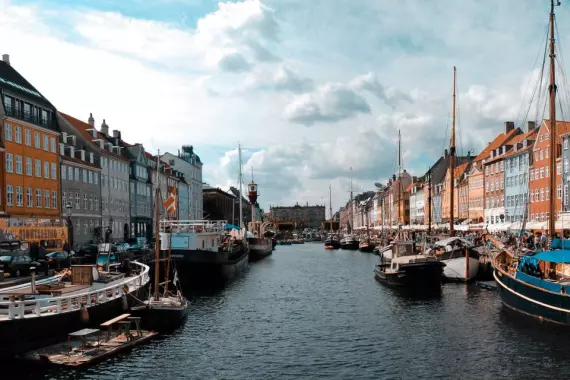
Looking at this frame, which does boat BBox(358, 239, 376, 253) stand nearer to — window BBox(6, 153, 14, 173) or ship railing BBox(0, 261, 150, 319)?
window BBox(6, 153, 14, 173)

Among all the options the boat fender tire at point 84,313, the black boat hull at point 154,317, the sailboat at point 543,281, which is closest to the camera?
the boat fender tire at point 84,313

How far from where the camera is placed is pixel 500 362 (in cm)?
2412

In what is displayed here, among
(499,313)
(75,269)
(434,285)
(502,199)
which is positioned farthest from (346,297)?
(502,199)

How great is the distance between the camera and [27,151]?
64375 mm

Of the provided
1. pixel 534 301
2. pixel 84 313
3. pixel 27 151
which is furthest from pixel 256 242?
pixel 84 313

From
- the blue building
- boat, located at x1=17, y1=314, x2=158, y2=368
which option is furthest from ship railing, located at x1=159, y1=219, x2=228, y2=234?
the blue building

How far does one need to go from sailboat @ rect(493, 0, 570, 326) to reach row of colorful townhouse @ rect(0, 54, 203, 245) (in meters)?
31.8

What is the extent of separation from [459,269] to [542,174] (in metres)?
36.8

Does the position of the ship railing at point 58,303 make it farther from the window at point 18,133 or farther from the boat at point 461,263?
the window at point 18,133

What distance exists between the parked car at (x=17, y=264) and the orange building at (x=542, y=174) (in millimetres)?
60313

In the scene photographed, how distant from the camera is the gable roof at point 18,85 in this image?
62.3 meters

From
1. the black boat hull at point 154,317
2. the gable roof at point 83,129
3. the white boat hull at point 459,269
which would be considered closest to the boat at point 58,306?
the black boat hull at point 154,317

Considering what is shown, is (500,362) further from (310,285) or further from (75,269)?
(310,285)

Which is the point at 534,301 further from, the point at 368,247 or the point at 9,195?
the point at 368,247
